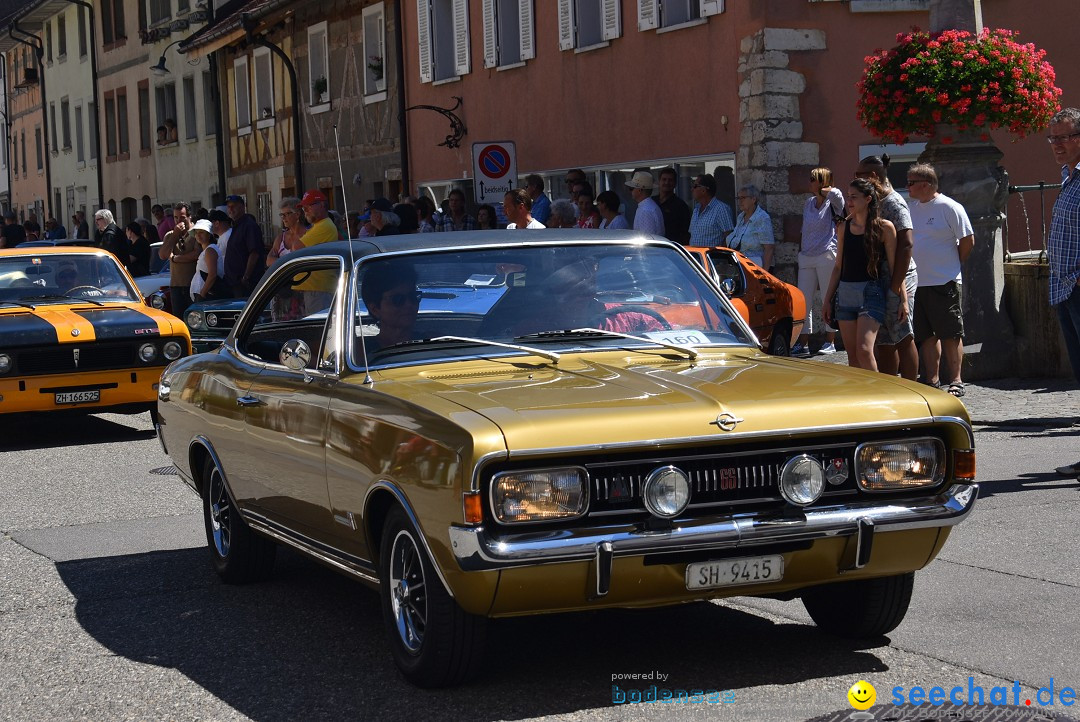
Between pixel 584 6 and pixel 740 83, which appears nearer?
pixel 740 83

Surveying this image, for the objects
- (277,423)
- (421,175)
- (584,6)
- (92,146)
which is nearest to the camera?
(277,423)

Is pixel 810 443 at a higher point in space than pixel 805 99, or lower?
lower

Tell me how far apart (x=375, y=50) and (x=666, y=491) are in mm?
27419

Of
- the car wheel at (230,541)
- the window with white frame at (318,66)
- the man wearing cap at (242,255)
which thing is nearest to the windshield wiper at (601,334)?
the car wheel at (230,541)

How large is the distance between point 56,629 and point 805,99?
46.7 feet

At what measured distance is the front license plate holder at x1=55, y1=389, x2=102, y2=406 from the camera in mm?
13875

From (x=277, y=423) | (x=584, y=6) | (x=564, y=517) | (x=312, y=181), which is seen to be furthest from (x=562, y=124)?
(x=564, y=517)

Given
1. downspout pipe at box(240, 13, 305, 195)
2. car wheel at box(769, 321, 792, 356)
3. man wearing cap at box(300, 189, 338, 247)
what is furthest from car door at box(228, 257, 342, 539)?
downspout pipe at box(240, 13, 305, 195)

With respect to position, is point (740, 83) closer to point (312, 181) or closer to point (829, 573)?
point (829, 573)

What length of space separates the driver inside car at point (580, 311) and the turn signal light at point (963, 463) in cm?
144

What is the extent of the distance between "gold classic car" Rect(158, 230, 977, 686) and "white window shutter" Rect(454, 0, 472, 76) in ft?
69.8

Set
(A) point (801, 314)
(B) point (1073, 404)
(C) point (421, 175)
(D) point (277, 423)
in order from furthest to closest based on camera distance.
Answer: (C) point (421, 175)
(A) point (801, 314)
(B) point (1073, 404)
(D) point (277, 423)

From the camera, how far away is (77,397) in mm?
13938

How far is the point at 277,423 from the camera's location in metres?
6.72
